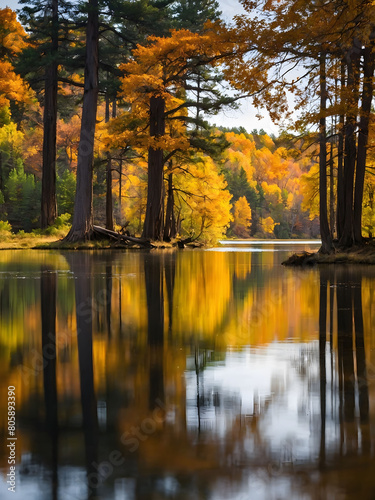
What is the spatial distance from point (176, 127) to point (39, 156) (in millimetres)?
26509

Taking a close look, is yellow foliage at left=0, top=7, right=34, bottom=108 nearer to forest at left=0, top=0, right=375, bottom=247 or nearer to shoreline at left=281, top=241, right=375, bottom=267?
forest at left=0, top=0, right=375, bottom=247

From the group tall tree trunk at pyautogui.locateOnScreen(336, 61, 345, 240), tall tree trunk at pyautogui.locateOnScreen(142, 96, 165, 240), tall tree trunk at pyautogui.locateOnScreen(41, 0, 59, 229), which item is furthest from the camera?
tall tree trunk at pyautogui.locateOnScreen(142, 96, 165, 240)

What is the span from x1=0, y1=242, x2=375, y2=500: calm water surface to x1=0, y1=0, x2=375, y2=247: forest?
8136mm

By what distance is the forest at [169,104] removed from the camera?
1920 centimetres

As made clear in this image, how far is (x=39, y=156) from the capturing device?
66250 mm

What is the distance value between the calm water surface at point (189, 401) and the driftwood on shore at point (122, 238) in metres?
26.0

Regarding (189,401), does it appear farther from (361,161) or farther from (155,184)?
(155,184)

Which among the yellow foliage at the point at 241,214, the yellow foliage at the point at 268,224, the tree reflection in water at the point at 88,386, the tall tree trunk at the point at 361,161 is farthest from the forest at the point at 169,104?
the yellow foliage at the point at 268,224

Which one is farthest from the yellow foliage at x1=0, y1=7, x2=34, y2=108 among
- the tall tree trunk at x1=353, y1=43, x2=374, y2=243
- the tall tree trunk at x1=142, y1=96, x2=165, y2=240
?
the tall tree trunk at x1=353, y1=43, x2=374, y2=243

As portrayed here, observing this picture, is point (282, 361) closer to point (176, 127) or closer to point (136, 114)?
point (136, 114)

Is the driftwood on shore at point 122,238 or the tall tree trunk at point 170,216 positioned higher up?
the tall tree trunk at point 170,216

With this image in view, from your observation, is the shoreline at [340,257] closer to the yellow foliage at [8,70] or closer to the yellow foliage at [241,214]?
the yellow foliage at [8,70]

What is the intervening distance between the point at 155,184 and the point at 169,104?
528cm

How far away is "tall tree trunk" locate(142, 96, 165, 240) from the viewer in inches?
1572
